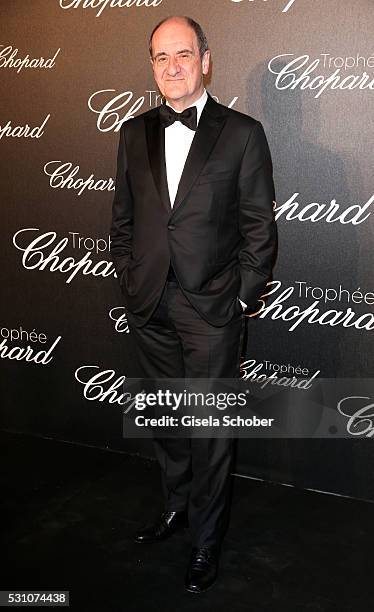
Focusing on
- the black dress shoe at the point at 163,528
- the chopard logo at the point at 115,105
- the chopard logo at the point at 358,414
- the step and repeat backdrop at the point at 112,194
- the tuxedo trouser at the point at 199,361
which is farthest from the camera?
the chopard logo at the point at 115,105

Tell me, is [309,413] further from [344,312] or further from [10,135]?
[10,135]

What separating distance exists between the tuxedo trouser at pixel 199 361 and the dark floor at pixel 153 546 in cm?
19

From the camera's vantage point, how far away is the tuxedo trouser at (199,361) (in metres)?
2.65

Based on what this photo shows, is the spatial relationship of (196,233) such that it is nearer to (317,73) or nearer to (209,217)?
(209,217)

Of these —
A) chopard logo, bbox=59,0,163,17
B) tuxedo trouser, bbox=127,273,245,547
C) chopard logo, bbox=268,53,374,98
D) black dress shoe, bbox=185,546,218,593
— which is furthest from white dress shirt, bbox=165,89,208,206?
black dress shoe, bbox=185,546,218,593

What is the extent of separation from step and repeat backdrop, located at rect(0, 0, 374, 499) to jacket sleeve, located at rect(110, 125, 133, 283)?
0.68 m

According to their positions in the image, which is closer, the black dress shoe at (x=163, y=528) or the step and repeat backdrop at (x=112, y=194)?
the black dress shoe at (x=163, y=528)

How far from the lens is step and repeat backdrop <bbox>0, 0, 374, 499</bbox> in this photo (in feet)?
10.0

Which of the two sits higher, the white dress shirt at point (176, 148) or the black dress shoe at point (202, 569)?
the white dress shirt at point (176, 148)

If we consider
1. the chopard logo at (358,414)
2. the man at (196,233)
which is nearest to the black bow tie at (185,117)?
the man at (196,233)

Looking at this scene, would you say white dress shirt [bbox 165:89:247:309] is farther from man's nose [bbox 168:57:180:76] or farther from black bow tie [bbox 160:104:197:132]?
man's nose [bbox 168:57:180:76]

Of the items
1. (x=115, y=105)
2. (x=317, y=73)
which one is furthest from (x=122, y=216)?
(x=317, y=73)

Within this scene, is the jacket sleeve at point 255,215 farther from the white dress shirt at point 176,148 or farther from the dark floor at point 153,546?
the dark floor at point 153,546

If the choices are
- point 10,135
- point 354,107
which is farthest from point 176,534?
point 10,135
